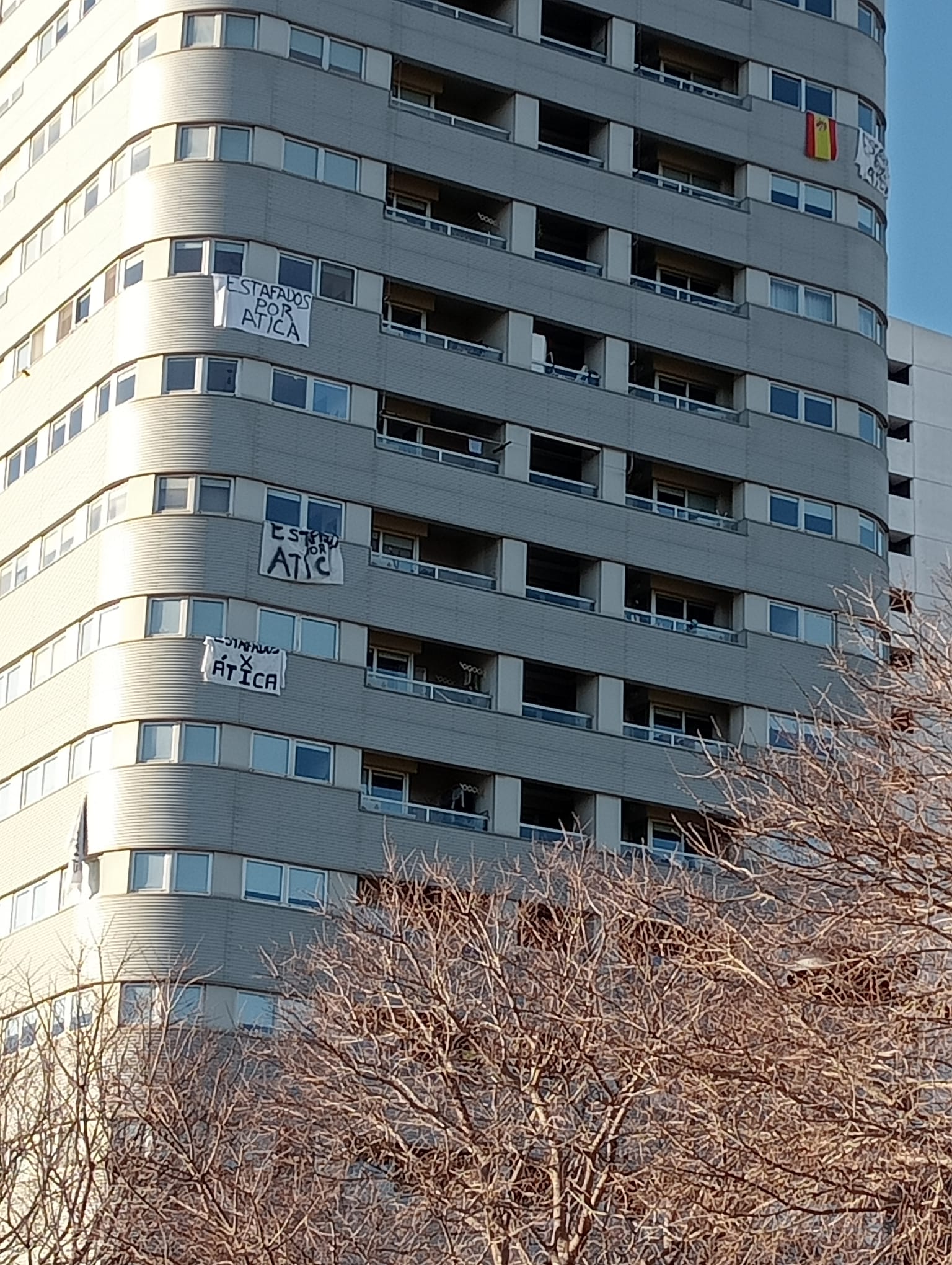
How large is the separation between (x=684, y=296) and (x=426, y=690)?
14777mm

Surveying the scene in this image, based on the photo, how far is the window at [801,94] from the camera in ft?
244

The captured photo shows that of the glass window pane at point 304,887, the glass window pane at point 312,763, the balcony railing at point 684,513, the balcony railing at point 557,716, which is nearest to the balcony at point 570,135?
the balcony railing at point 684,513

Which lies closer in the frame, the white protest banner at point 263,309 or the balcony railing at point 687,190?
the white protest banner at point 263,309

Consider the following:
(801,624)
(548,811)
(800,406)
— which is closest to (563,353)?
(800,406)

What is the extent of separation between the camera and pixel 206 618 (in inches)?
2422

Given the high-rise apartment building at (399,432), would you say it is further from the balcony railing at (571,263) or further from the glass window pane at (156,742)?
the balcony railing at (571,263)

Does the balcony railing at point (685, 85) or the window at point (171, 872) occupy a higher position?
the balcony railing at point (685, 85)

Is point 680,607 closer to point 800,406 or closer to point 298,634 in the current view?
point 800,406

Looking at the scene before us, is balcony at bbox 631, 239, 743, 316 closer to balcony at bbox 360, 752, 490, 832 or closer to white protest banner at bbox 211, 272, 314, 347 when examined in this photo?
white protest banner at bbox 211, 272, 314, 347

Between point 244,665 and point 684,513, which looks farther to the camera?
point 684,513

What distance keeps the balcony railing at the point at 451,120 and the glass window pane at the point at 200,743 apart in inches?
712

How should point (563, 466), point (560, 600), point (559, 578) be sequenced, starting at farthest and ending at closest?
point (563, 466)
point (559, 578)
point (560, 600)

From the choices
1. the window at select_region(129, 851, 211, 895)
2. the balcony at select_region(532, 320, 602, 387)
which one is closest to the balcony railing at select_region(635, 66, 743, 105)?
the balcony at select_region(532, 320, 602, 387)

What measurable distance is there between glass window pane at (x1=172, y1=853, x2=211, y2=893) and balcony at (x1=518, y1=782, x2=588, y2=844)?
29.3 ft
